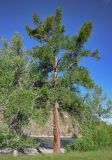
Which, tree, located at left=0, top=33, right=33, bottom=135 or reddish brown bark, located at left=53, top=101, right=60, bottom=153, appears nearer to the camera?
tree, located at left=0, top=33, right=33, bottom=135

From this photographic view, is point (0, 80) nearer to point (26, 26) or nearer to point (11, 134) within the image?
point (11, 134)

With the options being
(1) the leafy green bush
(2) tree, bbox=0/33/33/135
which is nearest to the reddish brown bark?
(2) tree, bbox=0/33/33/135

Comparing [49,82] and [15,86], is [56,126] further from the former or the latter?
[15,86]

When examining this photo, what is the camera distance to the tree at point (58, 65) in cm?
3469

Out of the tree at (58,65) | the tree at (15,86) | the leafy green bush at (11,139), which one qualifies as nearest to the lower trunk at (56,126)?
the tree at (58,65)

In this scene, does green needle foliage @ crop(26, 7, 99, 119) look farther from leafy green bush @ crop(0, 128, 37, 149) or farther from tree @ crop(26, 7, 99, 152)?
leafy green bush @ crop(0, 128, 37, 149)

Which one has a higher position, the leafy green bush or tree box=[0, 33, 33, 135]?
tree box=[0, 33, 33, 135]

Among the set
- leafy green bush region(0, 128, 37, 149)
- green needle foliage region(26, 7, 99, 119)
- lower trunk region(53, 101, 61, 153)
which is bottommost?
leafy green bush region(0, 128, 37, 149)

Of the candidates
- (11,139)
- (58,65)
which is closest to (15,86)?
(11,139)

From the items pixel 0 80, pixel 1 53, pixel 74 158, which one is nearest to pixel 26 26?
pixel 1 53

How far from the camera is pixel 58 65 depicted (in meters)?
36.4

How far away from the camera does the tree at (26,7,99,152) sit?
34688 millimetres

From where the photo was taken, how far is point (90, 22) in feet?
124

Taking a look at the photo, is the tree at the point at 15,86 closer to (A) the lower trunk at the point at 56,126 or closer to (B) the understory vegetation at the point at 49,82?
(B) the understory vegetation at the point at 49,82
